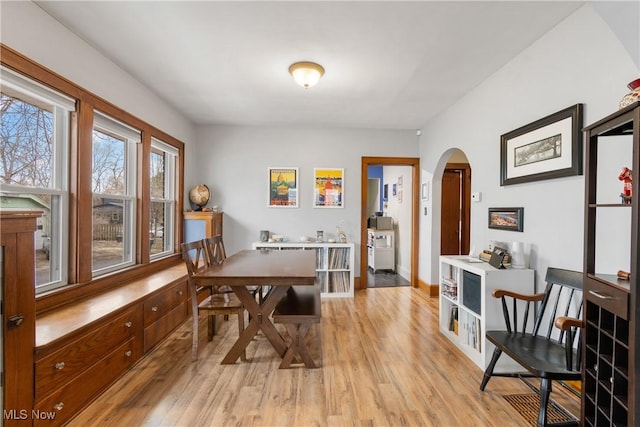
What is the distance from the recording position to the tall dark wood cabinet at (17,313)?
1.33 m

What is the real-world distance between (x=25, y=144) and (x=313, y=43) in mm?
2164

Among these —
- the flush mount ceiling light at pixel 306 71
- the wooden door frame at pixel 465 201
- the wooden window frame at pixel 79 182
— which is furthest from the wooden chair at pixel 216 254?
the wooden door frame at pixel 465 201

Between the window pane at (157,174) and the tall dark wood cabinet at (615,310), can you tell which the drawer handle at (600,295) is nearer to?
the tall dark wood cabinet at (615,310)

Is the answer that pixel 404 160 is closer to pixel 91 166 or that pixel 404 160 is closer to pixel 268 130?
pixel 268 130

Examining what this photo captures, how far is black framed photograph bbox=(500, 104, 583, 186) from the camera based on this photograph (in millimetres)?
1965

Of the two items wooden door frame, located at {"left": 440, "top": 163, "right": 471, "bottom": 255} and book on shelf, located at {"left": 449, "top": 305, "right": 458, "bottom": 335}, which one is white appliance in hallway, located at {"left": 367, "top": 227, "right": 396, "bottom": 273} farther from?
book on shelf, located at {"left": 449, "top": 305, "right": 458, "bottom": 335}

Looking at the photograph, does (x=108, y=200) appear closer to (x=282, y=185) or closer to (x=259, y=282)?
(x=259, y=282)

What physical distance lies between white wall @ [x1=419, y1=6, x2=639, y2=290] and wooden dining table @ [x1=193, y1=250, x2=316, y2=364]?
1.79m

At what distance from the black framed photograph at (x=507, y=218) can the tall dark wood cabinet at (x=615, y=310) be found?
77cm

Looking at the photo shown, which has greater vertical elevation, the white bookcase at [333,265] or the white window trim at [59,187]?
the white window trim at [59,187]

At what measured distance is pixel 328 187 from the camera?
468 centimetres

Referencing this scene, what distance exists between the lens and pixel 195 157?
457cm

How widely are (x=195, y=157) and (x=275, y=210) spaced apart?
59.2 inches

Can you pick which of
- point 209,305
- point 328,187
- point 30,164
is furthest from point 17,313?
point 328,187
